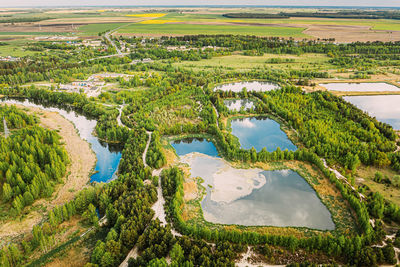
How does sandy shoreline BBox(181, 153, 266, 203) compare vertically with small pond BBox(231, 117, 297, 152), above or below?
below

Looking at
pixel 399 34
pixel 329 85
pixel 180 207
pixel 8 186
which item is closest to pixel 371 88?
pixel 329 85

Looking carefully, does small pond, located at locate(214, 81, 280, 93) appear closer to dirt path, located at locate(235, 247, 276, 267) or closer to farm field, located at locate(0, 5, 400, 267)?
farm field, located at locate(0, 5, 400, 267)

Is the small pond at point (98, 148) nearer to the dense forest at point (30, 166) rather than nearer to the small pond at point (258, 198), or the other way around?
the dense forest at point (30, 166)

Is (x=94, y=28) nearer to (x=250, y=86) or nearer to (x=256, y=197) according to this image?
(x=250, y=86)

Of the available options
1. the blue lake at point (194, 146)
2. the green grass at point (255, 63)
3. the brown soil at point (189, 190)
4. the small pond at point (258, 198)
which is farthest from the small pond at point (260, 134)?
the green grass at point (255, 63)

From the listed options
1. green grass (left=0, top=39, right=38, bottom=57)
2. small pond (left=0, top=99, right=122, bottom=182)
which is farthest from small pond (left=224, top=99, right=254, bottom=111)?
green grass (left=0, top=39, right=38, bottom=57)

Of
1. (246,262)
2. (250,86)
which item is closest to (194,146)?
(246,262)
